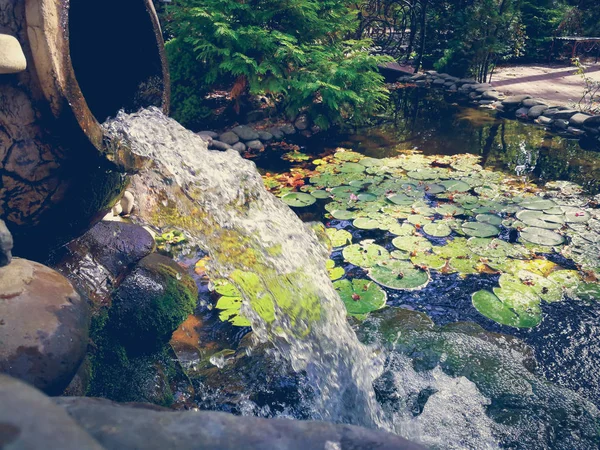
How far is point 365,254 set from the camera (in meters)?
3.77

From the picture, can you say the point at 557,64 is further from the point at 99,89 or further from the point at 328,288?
the point at 99,89

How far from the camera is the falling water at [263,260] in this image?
239 cm

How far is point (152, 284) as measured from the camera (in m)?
2.37

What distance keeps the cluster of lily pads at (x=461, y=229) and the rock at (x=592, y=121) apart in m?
2.12

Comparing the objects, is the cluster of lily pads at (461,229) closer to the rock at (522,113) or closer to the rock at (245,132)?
the rock at (245,132)

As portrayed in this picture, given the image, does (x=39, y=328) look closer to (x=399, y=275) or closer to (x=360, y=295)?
(x=360, y=295)

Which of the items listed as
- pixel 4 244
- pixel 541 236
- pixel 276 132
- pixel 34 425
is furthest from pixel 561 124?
pixel 34 425

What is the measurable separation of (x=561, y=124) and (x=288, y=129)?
4.09 meters

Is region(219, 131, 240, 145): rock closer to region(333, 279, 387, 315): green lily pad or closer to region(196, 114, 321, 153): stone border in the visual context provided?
region(196, 114, 321, 153): stone border

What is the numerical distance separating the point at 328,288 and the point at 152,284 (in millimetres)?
1100

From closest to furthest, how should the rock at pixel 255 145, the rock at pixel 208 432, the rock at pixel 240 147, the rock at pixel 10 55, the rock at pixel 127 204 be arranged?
the rock at pixel 208 432
the rock at pixel 10 55
the rock at pixel 127 204
the rock at pixel 240 147
the rock at pixel 255 145

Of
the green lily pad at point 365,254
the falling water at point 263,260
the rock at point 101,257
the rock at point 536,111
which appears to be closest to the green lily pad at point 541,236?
the green lily pad at point 365,254

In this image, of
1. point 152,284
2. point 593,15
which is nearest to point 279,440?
point 152,284

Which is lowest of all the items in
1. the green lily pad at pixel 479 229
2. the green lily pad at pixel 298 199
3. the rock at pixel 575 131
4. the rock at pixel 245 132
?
the green lily pad at pixel 298 199
